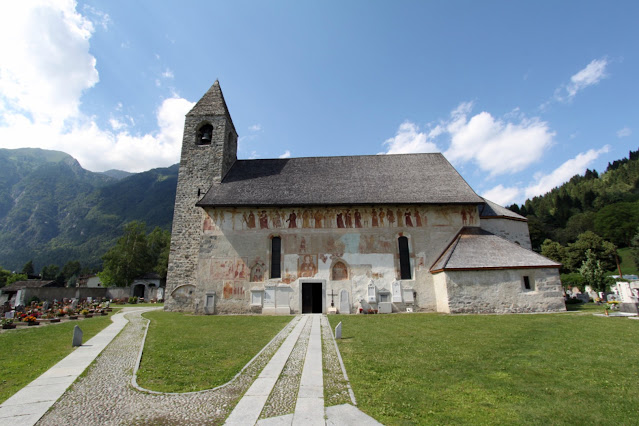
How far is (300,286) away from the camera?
21.2 meters

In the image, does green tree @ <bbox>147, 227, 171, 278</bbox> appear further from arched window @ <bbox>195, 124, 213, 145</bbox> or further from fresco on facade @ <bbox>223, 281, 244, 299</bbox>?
fresco on facade @ <bbox>223, 281, 244, 299</bbox>

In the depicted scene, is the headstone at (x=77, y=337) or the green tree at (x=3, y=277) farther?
the green tree at (x=3, y=277)

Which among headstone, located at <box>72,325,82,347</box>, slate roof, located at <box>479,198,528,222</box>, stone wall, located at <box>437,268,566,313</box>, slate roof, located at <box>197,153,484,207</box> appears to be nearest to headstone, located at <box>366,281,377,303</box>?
stone wall, located at <box>437,268,566,313</box>

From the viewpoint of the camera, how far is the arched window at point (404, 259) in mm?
21547

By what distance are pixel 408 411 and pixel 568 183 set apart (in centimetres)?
14263

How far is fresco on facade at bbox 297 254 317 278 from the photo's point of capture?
2141cm

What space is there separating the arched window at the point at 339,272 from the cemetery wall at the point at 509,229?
1087 cm

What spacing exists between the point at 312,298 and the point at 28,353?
15.2 m

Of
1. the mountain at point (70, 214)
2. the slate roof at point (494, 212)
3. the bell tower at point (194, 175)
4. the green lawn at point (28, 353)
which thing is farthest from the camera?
the mountain at point (70, 214)

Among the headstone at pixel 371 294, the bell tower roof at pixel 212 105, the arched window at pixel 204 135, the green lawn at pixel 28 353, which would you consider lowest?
the green lawn at pixel 28 353

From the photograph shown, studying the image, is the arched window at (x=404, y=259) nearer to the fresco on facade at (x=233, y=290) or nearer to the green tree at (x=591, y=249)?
the fresco on facade at (x=233, y=290)

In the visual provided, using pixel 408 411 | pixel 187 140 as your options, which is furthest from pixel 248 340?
pixel 187 140

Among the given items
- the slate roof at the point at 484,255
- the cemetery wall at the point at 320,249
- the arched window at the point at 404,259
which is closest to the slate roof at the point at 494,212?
the cemetery wall at the point at 320,249

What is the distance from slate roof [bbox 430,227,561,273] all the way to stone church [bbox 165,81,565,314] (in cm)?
6
